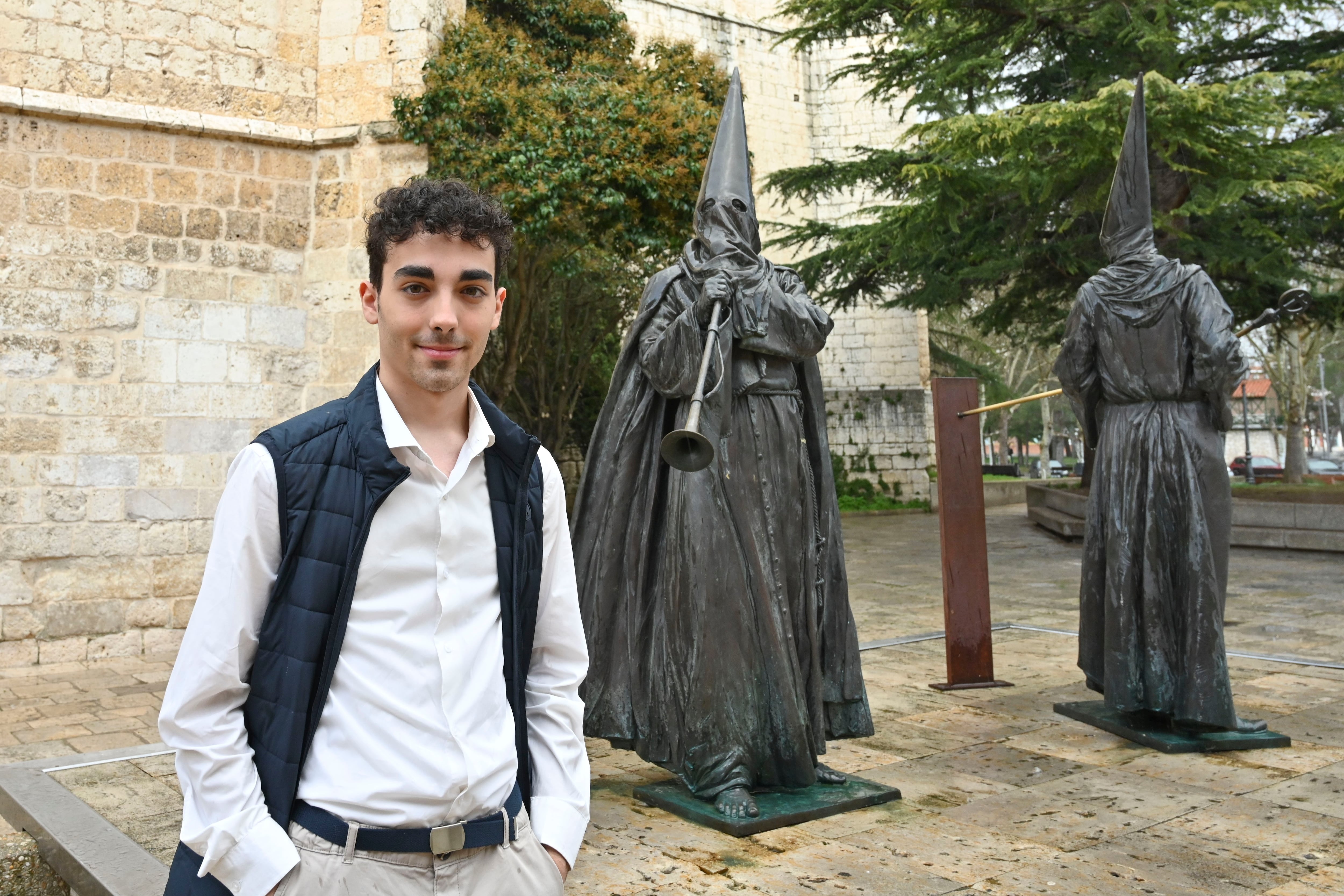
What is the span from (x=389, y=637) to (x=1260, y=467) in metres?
38.6

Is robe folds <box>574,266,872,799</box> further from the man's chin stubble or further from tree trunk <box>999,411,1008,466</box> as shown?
tree trunk <box>999,411,1008,466</box>

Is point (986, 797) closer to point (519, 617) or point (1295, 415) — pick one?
point (519, 617)

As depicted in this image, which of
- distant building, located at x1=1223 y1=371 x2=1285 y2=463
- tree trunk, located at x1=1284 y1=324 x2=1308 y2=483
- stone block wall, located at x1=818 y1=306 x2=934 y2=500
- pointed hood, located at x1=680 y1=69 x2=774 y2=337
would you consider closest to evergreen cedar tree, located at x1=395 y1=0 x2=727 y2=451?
pointed hood, located at x1=680 y1=69 x2=774 y2=337

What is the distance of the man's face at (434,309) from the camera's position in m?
1.70

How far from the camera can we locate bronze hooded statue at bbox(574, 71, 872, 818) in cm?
397

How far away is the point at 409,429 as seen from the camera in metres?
1.78

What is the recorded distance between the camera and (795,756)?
398 cm

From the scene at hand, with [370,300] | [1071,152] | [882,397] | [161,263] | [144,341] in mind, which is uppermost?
[1071,152]

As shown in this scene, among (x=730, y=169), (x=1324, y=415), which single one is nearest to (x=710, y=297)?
(x=730, y=169)

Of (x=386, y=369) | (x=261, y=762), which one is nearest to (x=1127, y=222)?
(x=386, y=369)

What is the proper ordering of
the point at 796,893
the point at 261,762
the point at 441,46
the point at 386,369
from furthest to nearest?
the point at 441,46 → the point at 796,893 → the point at 386,369 → the point at 261,762

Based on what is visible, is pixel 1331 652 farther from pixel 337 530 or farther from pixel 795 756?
pixel 337 530

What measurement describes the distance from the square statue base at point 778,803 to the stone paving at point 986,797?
1.5 inches

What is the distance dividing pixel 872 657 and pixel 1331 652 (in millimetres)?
2858
